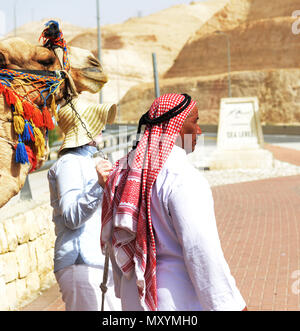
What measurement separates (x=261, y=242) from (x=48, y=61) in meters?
6.46

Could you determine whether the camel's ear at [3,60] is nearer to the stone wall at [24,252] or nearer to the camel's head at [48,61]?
the camel's head at [48,61]

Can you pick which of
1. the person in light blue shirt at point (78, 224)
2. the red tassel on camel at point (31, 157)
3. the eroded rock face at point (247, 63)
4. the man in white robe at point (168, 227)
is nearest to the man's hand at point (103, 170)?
the man in white robe at point (168, 227)

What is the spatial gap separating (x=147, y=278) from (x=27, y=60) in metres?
1.16

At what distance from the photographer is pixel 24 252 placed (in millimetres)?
5980

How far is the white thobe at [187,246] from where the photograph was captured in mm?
2617

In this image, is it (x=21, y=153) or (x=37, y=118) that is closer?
(x=21, y=153)

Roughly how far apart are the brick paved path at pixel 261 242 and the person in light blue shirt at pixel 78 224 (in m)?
2.47

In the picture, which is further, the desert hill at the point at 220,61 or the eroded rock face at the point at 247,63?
the desert hill at the point at 220,61

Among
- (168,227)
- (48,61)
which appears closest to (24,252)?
(48,61)

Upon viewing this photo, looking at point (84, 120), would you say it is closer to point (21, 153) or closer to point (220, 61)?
point (21, 153)

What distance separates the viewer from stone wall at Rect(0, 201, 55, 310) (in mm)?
5617

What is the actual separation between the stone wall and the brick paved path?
19 cm

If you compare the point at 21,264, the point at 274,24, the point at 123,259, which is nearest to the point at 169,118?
the point at 123,259
